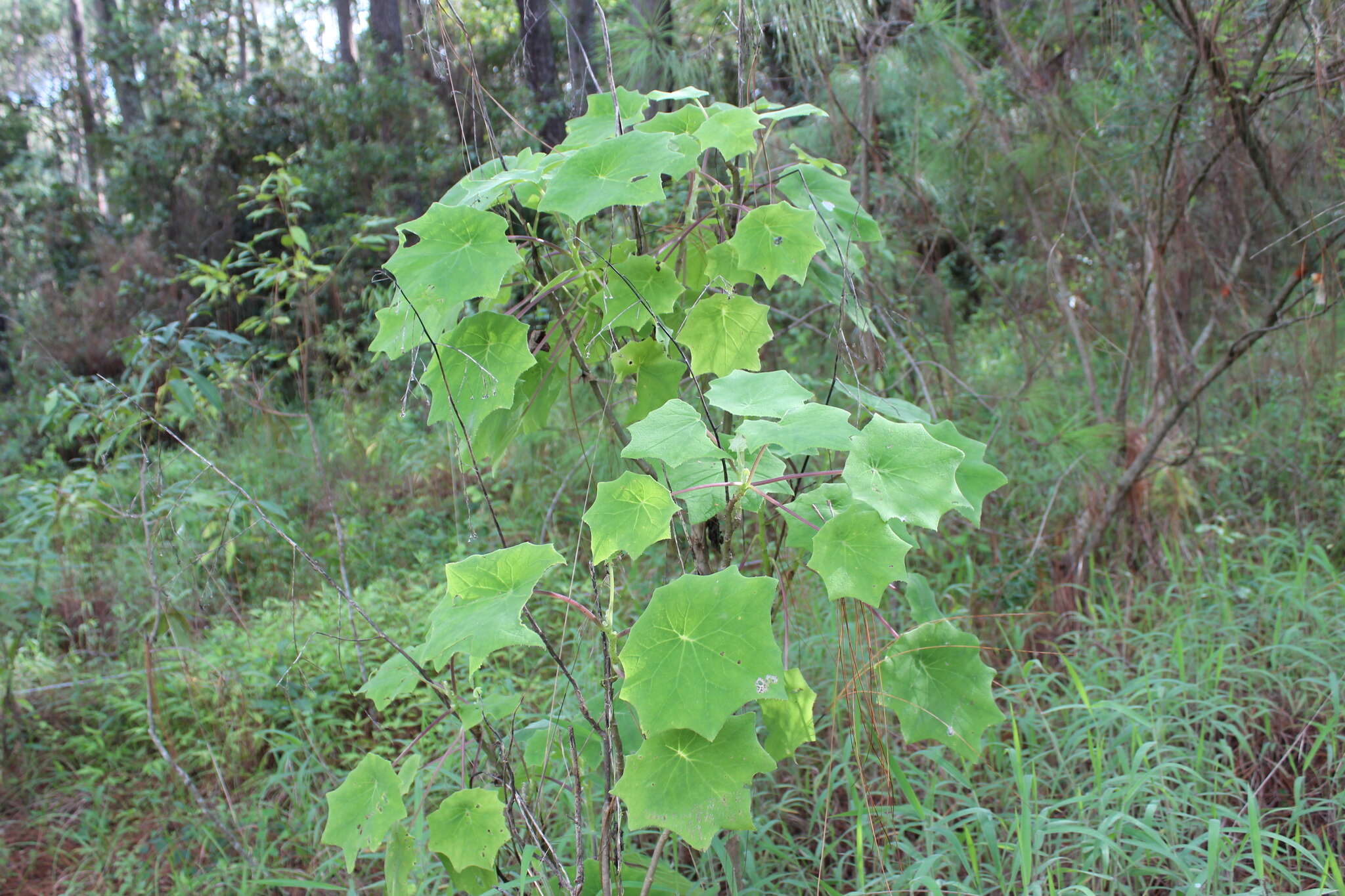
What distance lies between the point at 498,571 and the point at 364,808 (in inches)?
14.4

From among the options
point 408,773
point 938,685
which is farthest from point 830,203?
point 408,773

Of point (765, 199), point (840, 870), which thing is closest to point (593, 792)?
point (840, 870)

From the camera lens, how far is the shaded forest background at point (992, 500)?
1462mm

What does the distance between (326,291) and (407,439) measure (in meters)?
2.32

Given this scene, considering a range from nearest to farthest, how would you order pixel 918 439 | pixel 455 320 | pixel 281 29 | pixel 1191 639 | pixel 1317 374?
pixel 918 439, pixel 455 320, pixel 1191 639, pixel 1317 374, pixel 281 29

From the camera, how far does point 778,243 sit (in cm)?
99

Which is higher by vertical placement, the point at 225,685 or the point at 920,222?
the point at 920,222

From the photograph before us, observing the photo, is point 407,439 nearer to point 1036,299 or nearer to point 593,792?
point 593,792

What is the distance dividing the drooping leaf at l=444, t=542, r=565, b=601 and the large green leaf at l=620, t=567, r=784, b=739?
0.40 ft

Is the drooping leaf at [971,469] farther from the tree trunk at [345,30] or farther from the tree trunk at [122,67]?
the tree trunk at [345,30]

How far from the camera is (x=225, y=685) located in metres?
2.08

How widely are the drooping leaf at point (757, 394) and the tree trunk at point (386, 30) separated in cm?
664

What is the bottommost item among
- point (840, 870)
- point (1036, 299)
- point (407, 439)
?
point (840, 870)

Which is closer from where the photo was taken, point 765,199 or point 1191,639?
point 765,199
